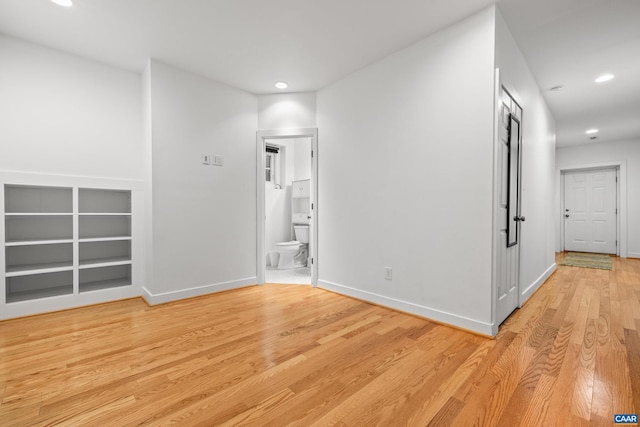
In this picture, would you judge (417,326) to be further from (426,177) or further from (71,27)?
(71,27)

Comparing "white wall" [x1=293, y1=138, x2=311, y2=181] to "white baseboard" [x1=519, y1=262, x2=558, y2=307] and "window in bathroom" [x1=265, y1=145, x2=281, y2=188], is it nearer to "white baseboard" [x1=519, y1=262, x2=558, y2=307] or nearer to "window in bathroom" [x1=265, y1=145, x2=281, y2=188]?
"window in bathroom" [x1=265, y1=145, x2=281, y2=188]

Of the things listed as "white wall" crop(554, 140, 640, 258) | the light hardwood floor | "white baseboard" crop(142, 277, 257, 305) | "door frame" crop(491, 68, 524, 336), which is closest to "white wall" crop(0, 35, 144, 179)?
"white baseboard" crop(142, 277, 257, 305)

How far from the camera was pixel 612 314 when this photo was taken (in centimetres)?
272

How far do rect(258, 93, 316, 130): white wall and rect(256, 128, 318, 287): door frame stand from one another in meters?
0.09

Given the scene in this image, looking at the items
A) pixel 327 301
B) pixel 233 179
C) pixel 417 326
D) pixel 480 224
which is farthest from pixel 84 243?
pixel 480 224

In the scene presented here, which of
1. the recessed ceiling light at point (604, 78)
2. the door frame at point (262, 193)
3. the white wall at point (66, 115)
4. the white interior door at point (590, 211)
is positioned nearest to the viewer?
the white wall at point (66, 115)

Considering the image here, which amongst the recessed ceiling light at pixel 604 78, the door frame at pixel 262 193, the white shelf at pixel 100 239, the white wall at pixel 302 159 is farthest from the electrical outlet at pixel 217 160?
the recessed ceiling light at pixel 604 78

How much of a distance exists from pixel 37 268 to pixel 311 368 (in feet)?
9.21

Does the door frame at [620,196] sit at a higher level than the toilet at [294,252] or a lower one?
higher

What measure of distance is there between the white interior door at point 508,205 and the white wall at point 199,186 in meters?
2.78

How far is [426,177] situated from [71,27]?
3.38m

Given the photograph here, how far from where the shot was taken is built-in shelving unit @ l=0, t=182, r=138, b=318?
271cm

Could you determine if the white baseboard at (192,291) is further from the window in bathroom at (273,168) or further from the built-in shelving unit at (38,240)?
the window in bathroom at (273,168)

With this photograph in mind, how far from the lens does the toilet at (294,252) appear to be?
475cm
